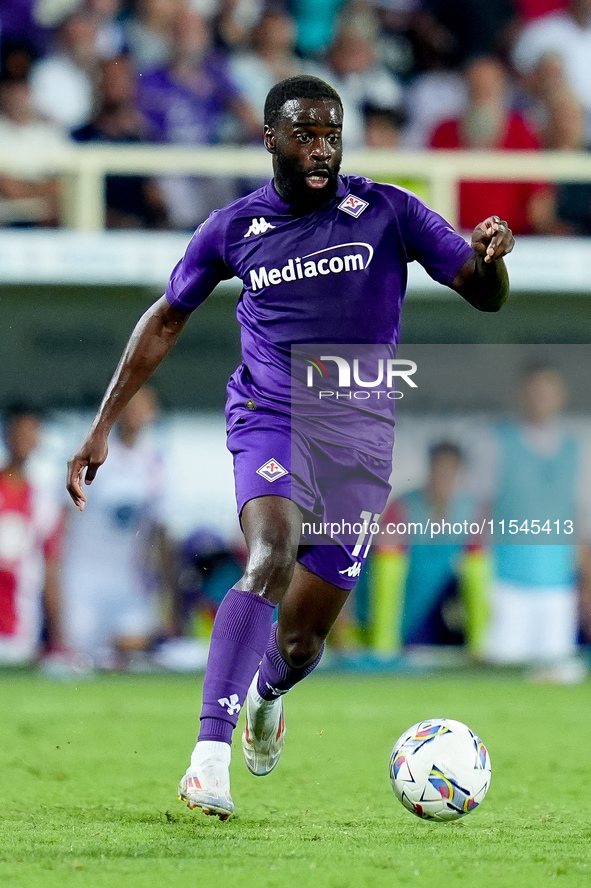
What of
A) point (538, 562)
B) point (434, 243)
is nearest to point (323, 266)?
point (434, 243)

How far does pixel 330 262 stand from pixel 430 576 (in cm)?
670

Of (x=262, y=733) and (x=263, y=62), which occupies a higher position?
(x=263, y=62)

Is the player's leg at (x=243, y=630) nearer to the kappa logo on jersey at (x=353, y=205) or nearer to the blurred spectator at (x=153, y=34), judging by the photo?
the kappa logo on jersey at (x=353, y=205)

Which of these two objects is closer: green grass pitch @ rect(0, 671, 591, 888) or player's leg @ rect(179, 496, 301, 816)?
green grass pitch @ rect(0, 671, 591, 888)

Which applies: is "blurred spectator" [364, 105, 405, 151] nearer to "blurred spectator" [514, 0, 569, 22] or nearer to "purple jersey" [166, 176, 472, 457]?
"blurred spectator" [514, 0, 569, 22]

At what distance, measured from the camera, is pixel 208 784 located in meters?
3.92

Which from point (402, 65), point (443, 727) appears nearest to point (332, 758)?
point (443, 727)

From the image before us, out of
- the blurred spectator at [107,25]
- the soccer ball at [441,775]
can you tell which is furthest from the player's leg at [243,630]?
the blurred spectator at [107,25]

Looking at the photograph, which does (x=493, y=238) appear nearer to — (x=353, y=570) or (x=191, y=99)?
(x=353, y=570)

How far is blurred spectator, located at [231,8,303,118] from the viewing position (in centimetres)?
1187

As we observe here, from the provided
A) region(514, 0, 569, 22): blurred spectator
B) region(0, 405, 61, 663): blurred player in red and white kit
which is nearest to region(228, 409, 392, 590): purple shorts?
region(0, 405, 61, 663): blurred player in red and white kit

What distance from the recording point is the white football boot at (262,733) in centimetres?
529

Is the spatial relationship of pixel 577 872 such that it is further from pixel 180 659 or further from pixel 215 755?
pixel 180 659

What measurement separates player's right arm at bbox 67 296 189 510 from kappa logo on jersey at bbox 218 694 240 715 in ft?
3.14
